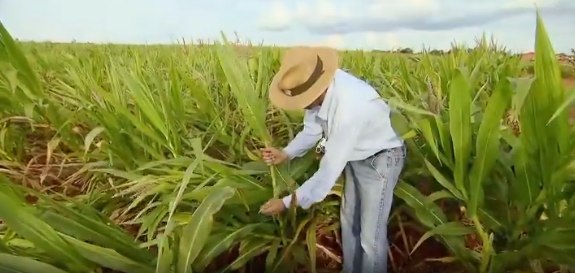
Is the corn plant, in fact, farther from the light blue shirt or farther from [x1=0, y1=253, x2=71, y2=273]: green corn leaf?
[x1=0, y1=253, x2=71, y2=273]: green corn leaf

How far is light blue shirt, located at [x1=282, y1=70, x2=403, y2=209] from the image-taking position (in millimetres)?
1563

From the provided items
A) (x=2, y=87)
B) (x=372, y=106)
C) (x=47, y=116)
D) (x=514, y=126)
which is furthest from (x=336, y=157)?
(x=2, y=87)

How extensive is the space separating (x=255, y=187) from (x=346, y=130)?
12.3 inches

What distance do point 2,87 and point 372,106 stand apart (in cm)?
148

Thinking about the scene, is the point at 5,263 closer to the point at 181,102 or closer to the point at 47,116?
the point at 181,102

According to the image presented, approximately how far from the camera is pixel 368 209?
168 cm

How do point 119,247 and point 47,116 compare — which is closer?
point 119,247

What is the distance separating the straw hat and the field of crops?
165 millimetres

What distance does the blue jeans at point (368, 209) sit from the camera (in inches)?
65.9

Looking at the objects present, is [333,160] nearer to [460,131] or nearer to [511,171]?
[460,131]

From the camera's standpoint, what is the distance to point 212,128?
6.98 feet

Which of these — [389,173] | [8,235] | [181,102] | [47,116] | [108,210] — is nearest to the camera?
[8,235]

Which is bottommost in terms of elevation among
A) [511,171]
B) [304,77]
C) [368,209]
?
[368,209]

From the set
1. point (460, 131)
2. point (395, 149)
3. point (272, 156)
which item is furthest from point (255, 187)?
point (460, 131)
